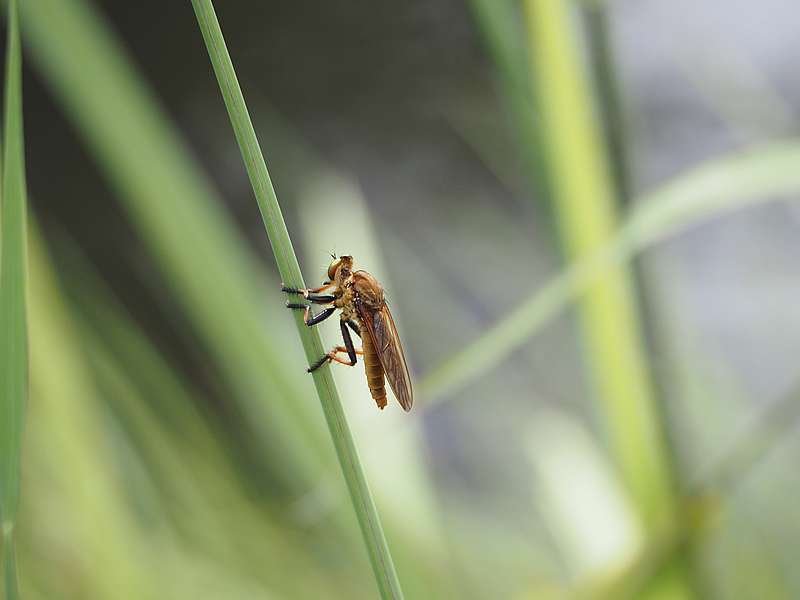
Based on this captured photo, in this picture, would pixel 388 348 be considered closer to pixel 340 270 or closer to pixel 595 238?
pixel 340 270

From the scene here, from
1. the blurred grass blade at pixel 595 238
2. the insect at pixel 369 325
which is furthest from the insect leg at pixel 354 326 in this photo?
the blurred grass blade at pixel 595 238

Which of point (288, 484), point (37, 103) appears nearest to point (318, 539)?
point (288, 484)

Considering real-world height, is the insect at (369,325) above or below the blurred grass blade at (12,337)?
above

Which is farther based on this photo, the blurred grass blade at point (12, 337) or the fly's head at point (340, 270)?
the fly's head at point (340, 270)

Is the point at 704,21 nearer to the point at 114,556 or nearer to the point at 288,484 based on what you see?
the point at 288,484

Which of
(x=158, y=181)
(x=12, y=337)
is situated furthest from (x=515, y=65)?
(x=12, y=337)

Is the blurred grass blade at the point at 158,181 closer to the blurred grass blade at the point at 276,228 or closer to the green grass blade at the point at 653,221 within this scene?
the green grass blade at the point at 653,221
